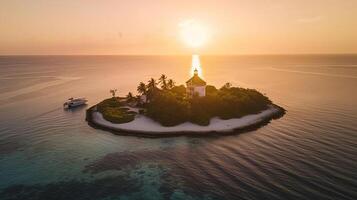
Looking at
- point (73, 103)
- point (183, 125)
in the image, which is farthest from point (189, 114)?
point (73, 103)

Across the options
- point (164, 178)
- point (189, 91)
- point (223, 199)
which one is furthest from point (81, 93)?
point (223, 199)

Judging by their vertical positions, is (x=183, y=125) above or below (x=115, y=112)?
below

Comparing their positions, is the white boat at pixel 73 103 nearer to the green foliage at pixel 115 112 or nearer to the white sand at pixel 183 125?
the green foliage at pixel 115 112

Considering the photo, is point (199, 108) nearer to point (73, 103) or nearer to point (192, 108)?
point (192, 108)

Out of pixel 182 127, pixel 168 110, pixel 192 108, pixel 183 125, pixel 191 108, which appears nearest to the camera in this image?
Answer: pixel 182 127

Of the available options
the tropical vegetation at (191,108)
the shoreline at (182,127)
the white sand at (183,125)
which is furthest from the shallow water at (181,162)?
the tropical vegetation at (191,108)

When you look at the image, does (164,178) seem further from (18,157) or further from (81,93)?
(81,93)
